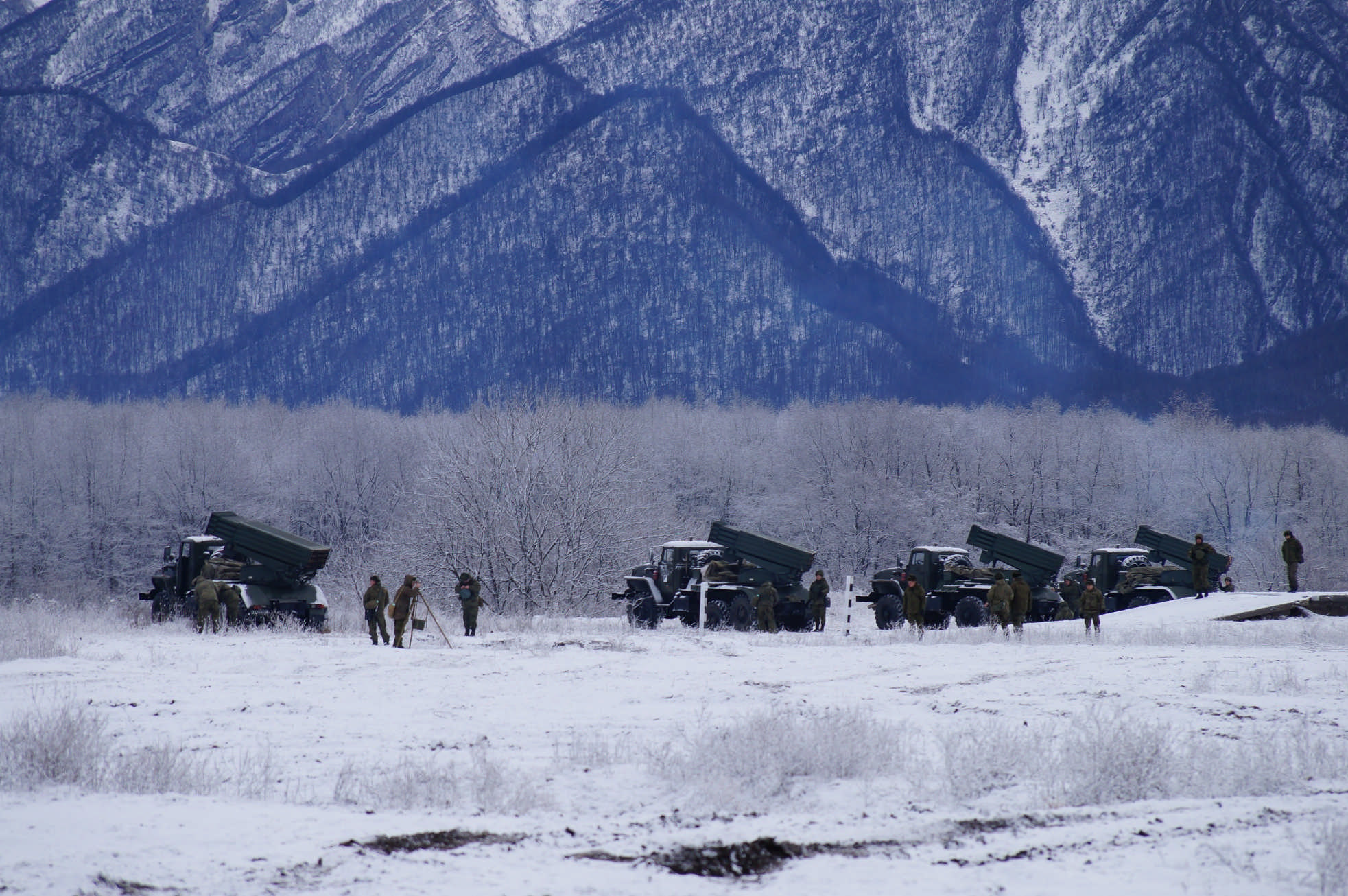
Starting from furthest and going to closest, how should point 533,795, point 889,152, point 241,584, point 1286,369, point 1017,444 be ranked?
point 889,152 → point 1286,369 → point 1017,444 → point 241,584 → point 533,795

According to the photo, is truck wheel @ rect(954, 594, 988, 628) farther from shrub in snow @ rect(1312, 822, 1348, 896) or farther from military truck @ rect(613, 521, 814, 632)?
shrub in snow @ rect(1312, 822, 1348, 896)

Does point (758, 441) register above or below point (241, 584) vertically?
above

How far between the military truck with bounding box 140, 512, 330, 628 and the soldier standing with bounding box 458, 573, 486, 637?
4.10m

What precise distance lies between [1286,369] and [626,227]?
→ 11314 centimetres

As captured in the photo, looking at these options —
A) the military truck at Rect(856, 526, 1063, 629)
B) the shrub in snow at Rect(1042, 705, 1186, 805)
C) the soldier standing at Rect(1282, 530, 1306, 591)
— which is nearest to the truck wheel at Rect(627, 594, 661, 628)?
the military truck at Rect(856, 526, 1063, 629)

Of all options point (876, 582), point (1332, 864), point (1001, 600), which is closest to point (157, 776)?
point (1332, 864)

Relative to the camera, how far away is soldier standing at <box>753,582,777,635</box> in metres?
21.5

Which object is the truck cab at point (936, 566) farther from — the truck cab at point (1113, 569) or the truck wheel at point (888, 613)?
the truck cab at point (1113, 569)

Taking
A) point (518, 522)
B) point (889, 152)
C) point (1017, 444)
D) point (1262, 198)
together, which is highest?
point (889, 152)

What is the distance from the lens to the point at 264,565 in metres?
22.3

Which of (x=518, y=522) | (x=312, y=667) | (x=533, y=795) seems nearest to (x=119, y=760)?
(x=533, y=795)

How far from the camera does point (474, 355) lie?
18238 cm

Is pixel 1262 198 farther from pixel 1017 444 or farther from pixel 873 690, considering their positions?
pixel 873 690

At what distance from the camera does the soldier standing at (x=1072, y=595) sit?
2522cm
